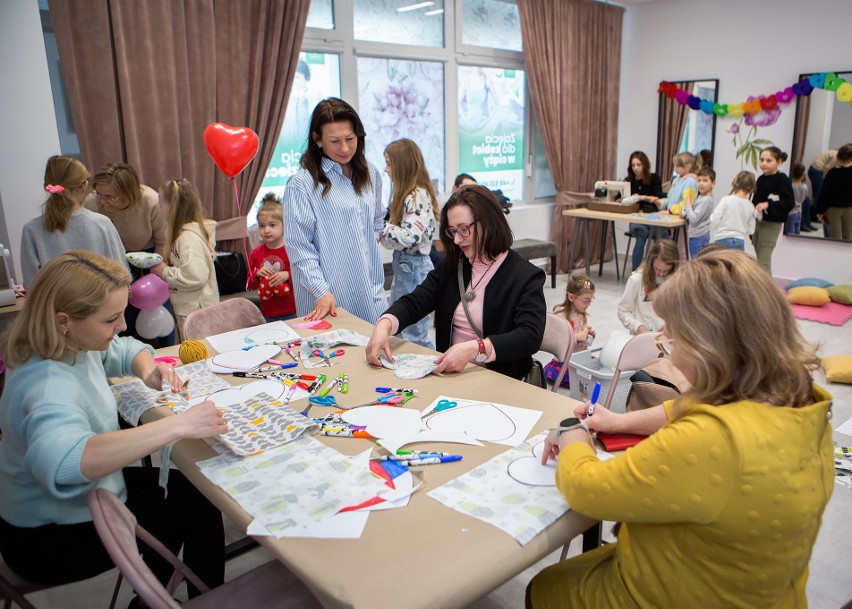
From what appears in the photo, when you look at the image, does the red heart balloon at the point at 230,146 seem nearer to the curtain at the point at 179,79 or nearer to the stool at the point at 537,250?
the curtain at the point at 179,79

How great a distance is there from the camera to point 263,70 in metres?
4.52

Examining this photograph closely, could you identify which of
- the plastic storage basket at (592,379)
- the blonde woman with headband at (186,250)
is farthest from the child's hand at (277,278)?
the plastic storage basket at (592,379)

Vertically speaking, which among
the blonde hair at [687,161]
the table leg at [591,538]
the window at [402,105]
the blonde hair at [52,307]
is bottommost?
the table leg at [591,538]

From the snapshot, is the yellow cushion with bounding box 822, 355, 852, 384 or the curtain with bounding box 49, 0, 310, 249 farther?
the curtain with bounding box 49, 0, 310, 249

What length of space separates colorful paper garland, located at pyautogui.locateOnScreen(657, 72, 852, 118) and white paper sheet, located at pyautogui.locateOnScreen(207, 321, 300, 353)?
17.9ft

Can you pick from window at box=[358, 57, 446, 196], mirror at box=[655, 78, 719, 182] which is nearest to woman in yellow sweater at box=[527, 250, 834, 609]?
window at box=[358, 57, 446, 196]

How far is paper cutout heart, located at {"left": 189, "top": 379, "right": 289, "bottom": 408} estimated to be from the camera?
5.61 feet

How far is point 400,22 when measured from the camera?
539cm

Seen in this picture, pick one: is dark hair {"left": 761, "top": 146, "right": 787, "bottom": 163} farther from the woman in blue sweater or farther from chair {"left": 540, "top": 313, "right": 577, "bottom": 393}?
the woman in blue sweater

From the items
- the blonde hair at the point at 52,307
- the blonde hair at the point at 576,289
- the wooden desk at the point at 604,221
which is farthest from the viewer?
the wooden desk at the point at 604,221

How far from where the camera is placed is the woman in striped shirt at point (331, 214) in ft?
8.01

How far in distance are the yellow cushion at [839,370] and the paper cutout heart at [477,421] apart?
290 cm

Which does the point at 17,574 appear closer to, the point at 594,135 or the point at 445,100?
the point at 445,100

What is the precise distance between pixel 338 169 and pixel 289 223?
0.29 metres
